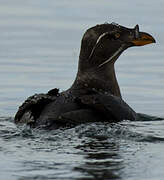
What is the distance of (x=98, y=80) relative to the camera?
43.8 feet

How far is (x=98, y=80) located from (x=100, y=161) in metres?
5.12

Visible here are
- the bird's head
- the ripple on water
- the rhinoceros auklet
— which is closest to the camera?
the ripple on water

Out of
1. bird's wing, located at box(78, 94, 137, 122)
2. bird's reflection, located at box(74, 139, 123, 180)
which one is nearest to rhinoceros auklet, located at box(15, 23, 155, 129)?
bird's wing, located at box(78, 94, 137, 122)

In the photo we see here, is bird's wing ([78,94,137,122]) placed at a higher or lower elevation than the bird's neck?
lower

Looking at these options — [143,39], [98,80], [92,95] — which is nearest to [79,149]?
[92,95]

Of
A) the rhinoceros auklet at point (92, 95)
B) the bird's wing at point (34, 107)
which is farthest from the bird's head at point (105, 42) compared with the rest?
the bird's wing at point (34, 107)

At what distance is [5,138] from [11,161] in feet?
7.68

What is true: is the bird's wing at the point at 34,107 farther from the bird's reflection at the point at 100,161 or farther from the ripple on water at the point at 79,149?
the bird's reflection at the point at 100,161

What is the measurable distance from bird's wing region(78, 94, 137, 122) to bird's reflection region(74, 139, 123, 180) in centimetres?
132

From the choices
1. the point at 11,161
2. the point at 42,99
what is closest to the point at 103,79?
the point at 42,99

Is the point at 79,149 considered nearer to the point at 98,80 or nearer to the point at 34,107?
the point at 34,107

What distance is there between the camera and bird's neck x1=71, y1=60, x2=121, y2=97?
1325 cm

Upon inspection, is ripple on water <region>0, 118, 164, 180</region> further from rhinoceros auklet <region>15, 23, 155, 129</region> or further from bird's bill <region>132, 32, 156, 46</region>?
bird's bill <region>132, 32, 156, 46</region>

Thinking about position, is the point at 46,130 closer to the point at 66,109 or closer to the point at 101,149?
the point at 66,109
